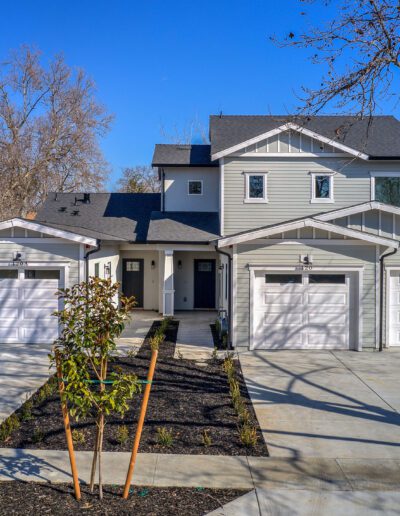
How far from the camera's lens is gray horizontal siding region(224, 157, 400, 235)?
49.9 feet

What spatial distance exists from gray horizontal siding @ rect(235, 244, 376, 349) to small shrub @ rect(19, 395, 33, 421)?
567cm

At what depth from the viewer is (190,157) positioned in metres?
18.2

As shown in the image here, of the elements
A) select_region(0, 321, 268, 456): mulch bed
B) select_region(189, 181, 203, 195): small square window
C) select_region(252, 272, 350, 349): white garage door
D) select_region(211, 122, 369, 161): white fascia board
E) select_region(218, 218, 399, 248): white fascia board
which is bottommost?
select_region(0, 321, 268, 456): mulch bed

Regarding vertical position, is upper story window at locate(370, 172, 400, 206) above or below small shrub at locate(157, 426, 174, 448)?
above

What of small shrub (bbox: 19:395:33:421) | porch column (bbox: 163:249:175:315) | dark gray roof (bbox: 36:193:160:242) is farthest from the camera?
dark gray roof (bbox: 36:193:160:242)

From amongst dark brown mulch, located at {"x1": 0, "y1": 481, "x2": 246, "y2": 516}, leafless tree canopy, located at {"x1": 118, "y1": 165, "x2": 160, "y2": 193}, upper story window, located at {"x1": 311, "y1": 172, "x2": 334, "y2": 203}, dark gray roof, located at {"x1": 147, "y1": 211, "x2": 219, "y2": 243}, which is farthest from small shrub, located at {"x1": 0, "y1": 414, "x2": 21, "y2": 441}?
leafless tree canopy, located at {"x1": 118, "y1": 165, "x2": 160, "y2": 193}

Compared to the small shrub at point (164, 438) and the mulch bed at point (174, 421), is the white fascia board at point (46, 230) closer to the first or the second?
the mulch bed at point (174, 421)

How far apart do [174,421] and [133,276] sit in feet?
40.1

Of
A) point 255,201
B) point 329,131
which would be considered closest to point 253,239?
point 255,201

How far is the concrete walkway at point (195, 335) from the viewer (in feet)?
37.4

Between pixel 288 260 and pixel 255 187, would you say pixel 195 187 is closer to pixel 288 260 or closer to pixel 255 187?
pixel 255 187

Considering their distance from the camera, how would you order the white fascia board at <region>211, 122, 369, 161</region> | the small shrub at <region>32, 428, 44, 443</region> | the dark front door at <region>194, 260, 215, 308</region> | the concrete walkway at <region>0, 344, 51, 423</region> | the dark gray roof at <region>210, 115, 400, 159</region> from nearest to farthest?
the small shrub at <region>32, 428, 44, 443</region>, the concrete walkway at <region>0, 344, 51, 423</region>, the white fascia board at <region>211, 122, 369, 161</region>, the dark gray roof at <region>210, 115, 400, 159</region>, the dark front door at <region>194, 260, 215, 308</region>

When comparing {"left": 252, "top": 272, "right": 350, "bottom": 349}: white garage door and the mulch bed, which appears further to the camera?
{"left": 252, "top": 272, "right": 350, "bottom": 349}: white garage door

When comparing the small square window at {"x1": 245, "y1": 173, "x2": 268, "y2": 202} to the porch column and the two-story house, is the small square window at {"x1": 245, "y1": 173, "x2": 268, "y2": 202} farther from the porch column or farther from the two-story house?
the porch column
